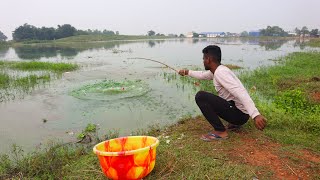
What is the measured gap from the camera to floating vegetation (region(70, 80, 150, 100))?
8727 millimetres

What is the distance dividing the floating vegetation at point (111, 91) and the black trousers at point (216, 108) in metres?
5.01

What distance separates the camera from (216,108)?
149 inches

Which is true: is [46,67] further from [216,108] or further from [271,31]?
[271,31]

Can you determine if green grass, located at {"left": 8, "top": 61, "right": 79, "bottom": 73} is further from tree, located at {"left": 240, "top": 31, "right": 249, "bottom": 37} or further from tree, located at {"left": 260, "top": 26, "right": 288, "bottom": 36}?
tree, located at {"left": 240, "top": 31, "right": 249, "bottom": 37}

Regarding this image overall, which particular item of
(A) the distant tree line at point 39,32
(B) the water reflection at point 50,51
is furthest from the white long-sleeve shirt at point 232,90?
(A) the distant tree line at point 39,32

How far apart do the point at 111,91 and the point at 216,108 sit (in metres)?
5.93

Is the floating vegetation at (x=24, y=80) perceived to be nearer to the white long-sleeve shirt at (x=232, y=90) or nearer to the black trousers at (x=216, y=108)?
the black trousers at (x=216, y=108)

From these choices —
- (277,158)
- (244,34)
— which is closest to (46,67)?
(277,158)

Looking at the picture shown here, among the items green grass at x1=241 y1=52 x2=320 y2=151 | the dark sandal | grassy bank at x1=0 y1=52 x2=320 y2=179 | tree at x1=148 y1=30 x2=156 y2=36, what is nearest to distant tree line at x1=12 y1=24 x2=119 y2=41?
tree at x1=148 y1=30 x2=156 y2=36

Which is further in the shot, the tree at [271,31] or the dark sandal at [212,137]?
the tree at [271,31]

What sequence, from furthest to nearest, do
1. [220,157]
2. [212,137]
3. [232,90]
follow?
[212,137] → [232,90] → [220,157]

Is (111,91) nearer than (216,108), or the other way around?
(216,108)

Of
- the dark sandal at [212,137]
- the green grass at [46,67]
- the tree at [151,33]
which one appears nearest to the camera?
the dark sandal at [212,137]

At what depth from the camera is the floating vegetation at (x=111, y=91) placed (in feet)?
28.6
